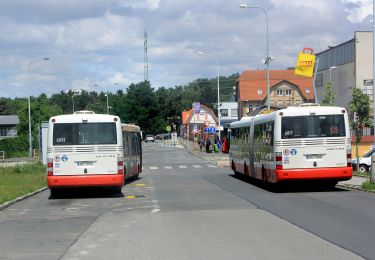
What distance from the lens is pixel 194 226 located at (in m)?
13.1

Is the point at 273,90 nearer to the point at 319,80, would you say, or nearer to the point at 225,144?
the point at 319,80

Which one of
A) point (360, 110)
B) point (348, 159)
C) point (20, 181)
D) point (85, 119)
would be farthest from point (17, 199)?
point (360, 110)

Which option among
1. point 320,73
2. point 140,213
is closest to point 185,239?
point 140,213

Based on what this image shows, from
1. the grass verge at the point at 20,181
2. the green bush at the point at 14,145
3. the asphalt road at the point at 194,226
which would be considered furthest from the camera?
the green bush at the point at 14,145

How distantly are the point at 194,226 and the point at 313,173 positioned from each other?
349 inches

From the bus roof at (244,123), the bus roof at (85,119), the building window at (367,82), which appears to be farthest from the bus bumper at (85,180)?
the building window at (367,82)

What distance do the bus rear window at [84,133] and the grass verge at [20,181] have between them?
8.11 ft

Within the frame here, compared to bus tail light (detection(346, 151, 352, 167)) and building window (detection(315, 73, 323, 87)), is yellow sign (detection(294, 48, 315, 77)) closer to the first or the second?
building window (detection(315, 73, 323, 87))

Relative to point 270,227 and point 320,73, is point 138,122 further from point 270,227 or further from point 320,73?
point 270,227

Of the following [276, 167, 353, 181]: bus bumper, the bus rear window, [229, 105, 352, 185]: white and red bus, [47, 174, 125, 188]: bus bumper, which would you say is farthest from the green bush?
[276, 167, 353, 181]: bus bumper

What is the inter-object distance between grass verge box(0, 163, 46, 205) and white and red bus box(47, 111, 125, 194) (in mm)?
1775

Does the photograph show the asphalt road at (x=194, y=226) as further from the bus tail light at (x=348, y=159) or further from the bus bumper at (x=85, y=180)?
the bus tail light at (x=348, y=159)

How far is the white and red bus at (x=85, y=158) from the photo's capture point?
20.4 m

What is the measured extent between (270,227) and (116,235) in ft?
10.1
